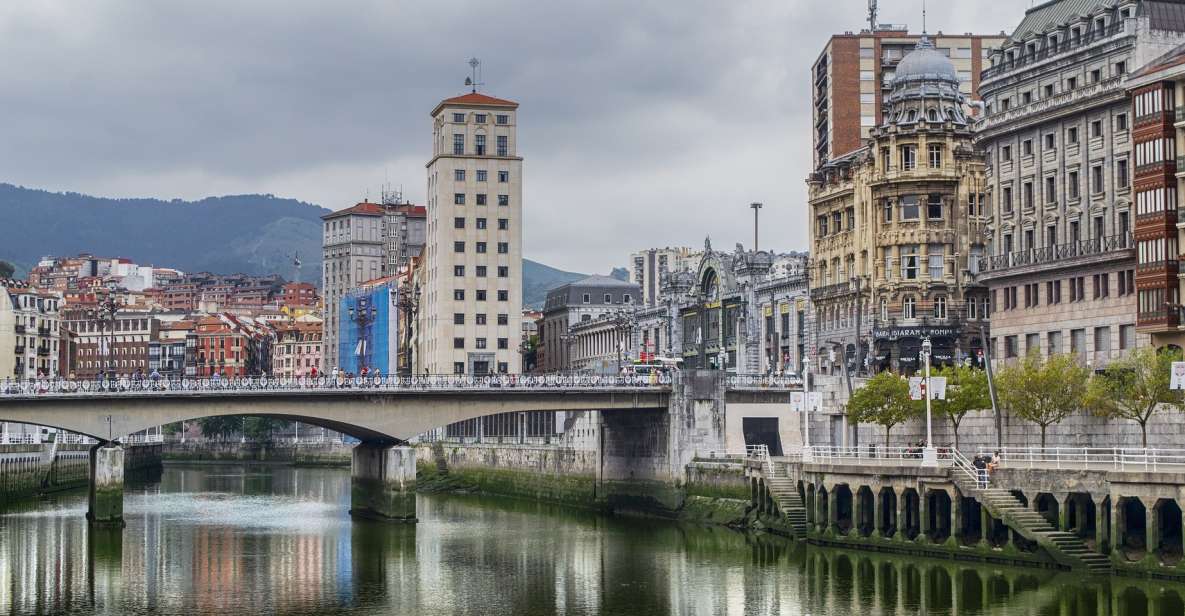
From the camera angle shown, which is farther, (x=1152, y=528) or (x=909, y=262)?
(x=909, y=262)

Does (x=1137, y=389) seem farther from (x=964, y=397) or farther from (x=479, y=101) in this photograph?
(x=479, y=101)

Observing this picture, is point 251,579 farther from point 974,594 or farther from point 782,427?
point 782,427

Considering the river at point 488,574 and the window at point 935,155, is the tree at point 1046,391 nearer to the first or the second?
the river at point 488,574

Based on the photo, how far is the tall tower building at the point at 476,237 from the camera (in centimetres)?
16825

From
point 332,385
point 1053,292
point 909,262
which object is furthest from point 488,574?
point 909,262

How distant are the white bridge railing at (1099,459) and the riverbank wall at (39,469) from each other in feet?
230

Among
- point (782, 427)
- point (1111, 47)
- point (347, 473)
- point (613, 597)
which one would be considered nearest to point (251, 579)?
point (613, 597)

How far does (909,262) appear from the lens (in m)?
124

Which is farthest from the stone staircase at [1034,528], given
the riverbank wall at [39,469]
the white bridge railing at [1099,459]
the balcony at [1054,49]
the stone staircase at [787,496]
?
the riverbank wall at [39,469]

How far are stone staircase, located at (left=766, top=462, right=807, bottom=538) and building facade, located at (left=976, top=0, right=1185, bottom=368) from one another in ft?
59.7

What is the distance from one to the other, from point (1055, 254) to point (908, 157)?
20347 mm

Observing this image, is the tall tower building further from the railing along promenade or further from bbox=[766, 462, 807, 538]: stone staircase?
bbox=[766, 462, 807, 538]: stone staircase

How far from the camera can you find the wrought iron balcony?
9912cm

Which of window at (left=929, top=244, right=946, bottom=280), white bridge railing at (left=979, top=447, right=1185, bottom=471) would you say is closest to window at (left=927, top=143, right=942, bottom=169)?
window at (left=929, top=244, right=946, bottom=280)
